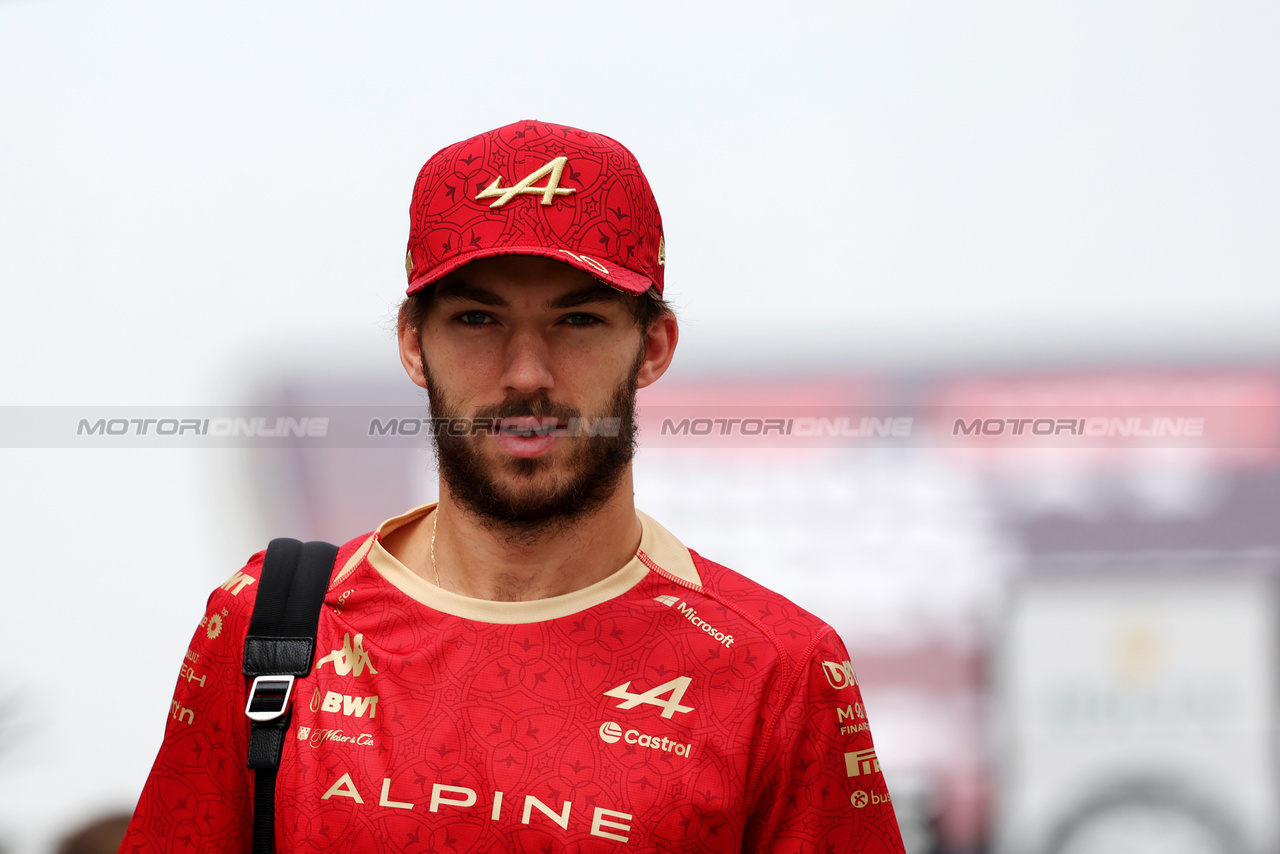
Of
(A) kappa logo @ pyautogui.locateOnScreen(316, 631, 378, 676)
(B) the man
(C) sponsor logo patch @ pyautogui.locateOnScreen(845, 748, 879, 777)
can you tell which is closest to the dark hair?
(B) the man

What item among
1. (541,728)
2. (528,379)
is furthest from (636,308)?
(541,728)

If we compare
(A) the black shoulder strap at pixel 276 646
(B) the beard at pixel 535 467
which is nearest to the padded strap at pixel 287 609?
(A) the black shoulder strap at pixel 276 646

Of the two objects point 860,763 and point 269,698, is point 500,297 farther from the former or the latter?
point 860,763

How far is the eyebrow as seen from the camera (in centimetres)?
120

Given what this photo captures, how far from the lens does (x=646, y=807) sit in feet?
3.69

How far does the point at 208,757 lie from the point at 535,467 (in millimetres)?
640

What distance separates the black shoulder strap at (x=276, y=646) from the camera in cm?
122

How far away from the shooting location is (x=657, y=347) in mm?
1358

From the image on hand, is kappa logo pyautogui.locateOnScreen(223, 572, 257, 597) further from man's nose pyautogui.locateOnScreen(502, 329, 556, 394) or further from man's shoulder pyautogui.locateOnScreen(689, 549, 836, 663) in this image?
man's shoulder pyautogui.locateOnScreen(689, 549, 836, 663)

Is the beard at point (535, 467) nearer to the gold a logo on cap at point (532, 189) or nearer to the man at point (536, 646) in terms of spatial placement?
the man at point (536, 646)

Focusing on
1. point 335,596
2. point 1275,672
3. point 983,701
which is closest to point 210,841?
point 335,596

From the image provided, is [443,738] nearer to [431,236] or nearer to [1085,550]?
[431,236]

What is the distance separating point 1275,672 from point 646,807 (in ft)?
5.84

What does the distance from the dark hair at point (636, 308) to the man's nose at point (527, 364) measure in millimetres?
141
